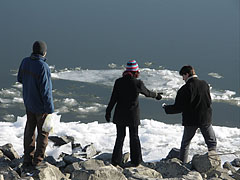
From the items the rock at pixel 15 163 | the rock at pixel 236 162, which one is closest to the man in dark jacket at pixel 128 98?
the rock at pixel 15 163

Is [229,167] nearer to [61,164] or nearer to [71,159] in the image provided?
[71,159]

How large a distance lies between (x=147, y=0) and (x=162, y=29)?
6.44 m

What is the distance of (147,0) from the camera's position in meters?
25.7

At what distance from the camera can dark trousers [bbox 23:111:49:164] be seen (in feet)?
16.2

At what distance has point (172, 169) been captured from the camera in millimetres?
5266

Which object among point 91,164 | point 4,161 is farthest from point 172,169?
point 4,161

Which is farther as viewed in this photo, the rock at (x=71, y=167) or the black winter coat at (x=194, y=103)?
the black winter coat at (x=194, y=103)

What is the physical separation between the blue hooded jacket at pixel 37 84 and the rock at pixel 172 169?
57.1 inches

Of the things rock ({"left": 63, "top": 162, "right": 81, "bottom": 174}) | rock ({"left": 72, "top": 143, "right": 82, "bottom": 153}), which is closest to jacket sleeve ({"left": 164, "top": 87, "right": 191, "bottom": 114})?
rock ({"left": 63, "top": 162, "right": 81, "bottom": 174})

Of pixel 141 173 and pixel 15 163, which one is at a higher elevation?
pixel 141 173

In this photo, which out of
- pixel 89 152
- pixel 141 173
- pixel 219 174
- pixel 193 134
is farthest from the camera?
pixel 89 152

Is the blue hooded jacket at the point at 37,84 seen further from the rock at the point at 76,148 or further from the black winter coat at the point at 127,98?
the rock at the point at 76,148

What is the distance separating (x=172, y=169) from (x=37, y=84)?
1.77 m

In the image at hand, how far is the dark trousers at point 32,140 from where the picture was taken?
495 centimetres
